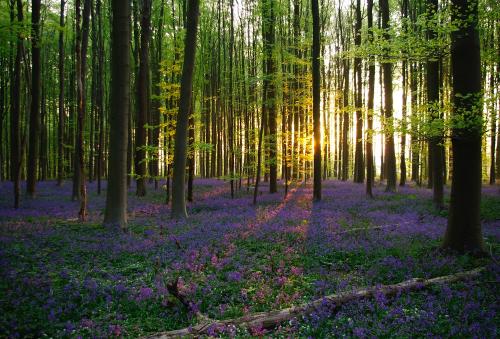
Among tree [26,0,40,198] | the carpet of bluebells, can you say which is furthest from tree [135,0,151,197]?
the carpet of bluebells

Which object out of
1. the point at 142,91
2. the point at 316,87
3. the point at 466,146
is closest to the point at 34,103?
the point at 142,91

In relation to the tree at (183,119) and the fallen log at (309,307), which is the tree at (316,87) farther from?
the fallen log at (309,307)

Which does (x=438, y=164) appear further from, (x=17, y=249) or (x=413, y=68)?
(x=413, y=68)

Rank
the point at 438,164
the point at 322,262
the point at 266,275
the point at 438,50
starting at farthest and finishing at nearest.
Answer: the point at 438,164 < the point at 438,50 < the point at 322,262 < the point at 266,275

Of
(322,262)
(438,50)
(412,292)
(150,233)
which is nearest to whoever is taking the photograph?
(412,292)

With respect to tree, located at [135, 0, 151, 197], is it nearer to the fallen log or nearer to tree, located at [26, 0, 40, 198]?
tree, located at [26, 0, 40, 198]

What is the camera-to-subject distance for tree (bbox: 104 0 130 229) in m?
13.4

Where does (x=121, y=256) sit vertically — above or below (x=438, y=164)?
below

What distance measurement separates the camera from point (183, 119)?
52.6 feet

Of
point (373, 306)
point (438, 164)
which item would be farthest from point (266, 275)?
point (438, 164)

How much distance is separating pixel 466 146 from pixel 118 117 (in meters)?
11.6

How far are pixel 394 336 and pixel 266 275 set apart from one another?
138 inches

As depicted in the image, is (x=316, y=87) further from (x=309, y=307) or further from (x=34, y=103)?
(x=34, y=103)

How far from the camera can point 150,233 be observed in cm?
1302
